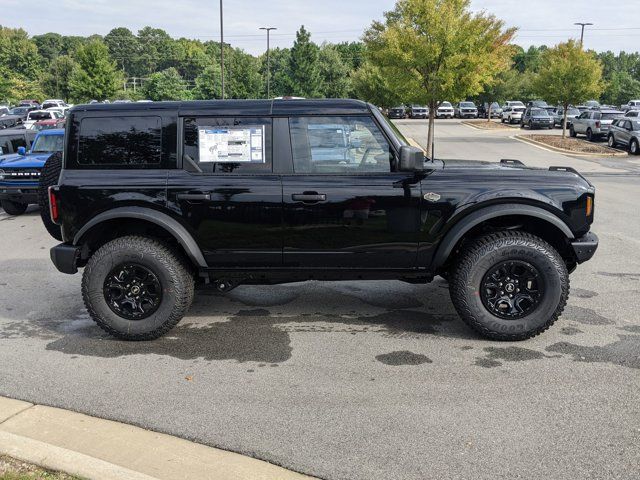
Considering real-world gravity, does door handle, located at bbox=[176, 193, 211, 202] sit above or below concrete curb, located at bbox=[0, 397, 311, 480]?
above

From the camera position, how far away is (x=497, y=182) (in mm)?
5250

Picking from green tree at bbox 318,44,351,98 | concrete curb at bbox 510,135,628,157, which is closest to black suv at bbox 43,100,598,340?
concrete curb at bbox 510,135,628,157

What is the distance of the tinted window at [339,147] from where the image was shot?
5.28 metres

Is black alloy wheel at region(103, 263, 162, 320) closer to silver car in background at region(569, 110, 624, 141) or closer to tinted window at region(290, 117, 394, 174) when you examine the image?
tinted window at region(290, 117, 394, 174)

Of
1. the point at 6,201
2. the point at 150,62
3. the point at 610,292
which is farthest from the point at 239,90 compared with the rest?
the point at 150,62

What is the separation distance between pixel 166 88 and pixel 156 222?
183ft

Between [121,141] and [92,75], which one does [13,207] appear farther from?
[92,75]

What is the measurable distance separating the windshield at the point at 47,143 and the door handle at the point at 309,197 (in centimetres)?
985

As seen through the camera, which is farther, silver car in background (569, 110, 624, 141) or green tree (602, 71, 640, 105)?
green tree (602, 71, 640, 105)

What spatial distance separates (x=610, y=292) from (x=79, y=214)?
5333 mm

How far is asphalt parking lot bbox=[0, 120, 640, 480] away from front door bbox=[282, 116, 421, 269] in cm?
80

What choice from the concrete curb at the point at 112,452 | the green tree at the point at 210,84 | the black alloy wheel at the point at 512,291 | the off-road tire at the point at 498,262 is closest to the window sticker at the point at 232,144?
the off-road tire at the point at 498,262

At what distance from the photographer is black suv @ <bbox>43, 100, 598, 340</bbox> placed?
5.24 metres

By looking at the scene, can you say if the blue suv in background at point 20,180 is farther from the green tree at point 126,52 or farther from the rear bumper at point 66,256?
the green tree at point 126,52
